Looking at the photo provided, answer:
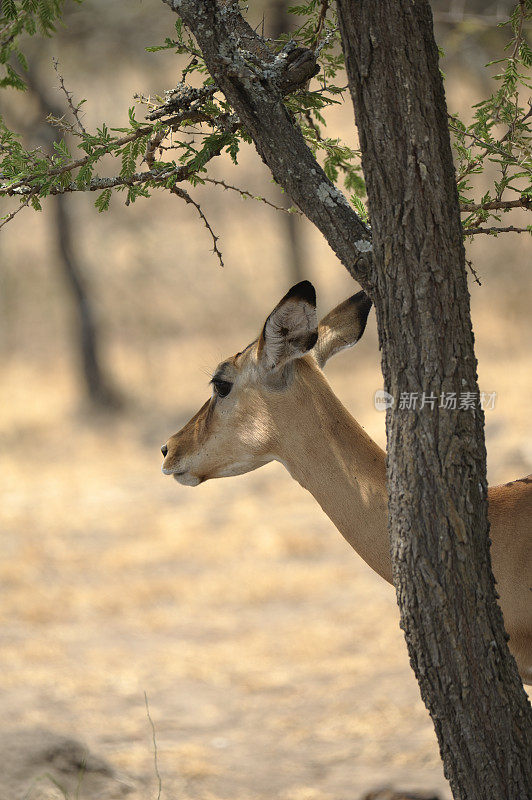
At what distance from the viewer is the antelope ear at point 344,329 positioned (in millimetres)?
3934

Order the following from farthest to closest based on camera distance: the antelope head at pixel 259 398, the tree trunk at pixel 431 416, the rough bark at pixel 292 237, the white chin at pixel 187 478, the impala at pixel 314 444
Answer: the rough bark at pixel 292 237
the white chin at pixel 187 478
the antelope head at pixel 259 398
the impala at pixel 314 444
the tree trunk at pixel 431 416

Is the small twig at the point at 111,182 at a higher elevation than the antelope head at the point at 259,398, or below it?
higher

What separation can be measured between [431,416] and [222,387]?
1.43 meters

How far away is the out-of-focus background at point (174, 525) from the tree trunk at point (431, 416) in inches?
66.6

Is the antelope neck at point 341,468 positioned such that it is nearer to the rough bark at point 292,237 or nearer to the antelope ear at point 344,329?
the antelope ear at point 344,329

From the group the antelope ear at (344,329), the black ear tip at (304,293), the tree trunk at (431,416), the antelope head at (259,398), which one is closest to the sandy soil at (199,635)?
the antelope head at (259,398)

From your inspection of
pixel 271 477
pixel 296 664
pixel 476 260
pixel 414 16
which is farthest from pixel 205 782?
pixel 476 260

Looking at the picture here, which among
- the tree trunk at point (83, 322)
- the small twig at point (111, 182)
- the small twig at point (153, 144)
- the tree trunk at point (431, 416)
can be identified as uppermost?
the tree trunk at point (83, 322)

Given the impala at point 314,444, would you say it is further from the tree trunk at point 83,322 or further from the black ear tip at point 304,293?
the tree trunk at point 83,322

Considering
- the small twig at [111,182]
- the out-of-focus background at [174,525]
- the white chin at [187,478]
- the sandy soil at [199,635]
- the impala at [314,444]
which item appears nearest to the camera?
the small twig at [111,182]

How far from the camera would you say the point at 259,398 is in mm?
3828

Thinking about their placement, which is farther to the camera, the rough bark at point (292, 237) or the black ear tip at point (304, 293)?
the rough bark at point (292, 237)

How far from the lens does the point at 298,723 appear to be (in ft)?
19.8

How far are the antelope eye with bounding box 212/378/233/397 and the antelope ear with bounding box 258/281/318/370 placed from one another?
263 mm
